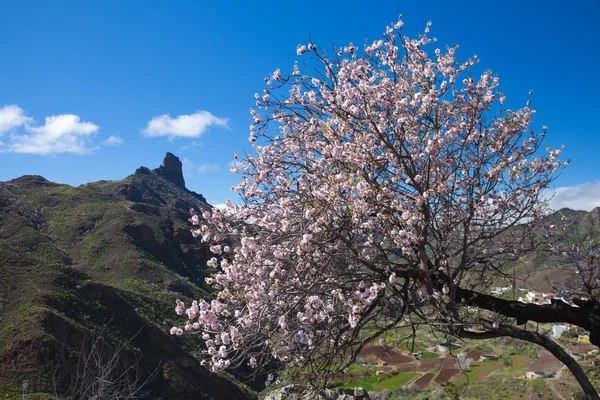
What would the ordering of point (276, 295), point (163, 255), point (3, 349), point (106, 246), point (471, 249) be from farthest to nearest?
point (163, 255), point (106, 246), point (3, 349), point (471, 249), point (276, 295)

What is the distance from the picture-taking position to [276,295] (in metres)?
6.12

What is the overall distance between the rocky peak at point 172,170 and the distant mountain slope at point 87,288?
193 ft

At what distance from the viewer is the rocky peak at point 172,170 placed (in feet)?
453

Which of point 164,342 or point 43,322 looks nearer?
point 43,322

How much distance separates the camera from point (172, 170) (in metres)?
141

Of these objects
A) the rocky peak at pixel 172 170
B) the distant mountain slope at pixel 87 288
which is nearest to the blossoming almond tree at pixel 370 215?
the distant mountain slope at pixel 87 288

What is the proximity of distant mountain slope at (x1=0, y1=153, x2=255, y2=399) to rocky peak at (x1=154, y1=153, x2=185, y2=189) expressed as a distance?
58.9 meters

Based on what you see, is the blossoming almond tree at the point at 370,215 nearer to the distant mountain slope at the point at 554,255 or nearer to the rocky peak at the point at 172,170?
the distant mountain slope at the point at 554,255

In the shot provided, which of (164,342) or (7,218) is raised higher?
(7,218)

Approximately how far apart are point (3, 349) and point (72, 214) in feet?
135

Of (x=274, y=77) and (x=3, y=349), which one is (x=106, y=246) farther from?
(x=274, y=77)

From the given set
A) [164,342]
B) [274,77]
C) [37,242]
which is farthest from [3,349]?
[274,77]

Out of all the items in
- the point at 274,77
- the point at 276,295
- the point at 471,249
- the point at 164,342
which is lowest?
the point at 164,342

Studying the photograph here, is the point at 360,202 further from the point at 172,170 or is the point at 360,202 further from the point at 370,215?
the point at 172,170
